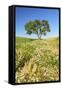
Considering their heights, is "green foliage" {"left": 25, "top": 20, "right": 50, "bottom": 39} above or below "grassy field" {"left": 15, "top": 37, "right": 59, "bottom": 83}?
above

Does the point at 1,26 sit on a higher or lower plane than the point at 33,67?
higher

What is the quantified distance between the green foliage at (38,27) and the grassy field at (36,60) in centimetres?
5

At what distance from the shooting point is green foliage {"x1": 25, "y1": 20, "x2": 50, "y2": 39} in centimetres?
203

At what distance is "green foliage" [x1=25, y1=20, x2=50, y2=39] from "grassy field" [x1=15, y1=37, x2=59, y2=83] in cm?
5

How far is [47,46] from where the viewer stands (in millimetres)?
2078

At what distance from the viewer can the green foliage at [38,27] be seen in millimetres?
2031

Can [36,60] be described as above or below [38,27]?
below

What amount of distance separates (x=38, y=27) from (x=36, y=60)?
0.69ft

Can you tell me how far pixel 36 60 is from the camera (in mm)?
2045

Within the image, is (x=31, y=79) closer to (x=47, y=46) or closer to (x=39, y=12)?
(x=47, y=46)

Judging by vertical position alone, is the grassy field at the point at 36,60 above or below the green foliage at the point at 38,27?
below
